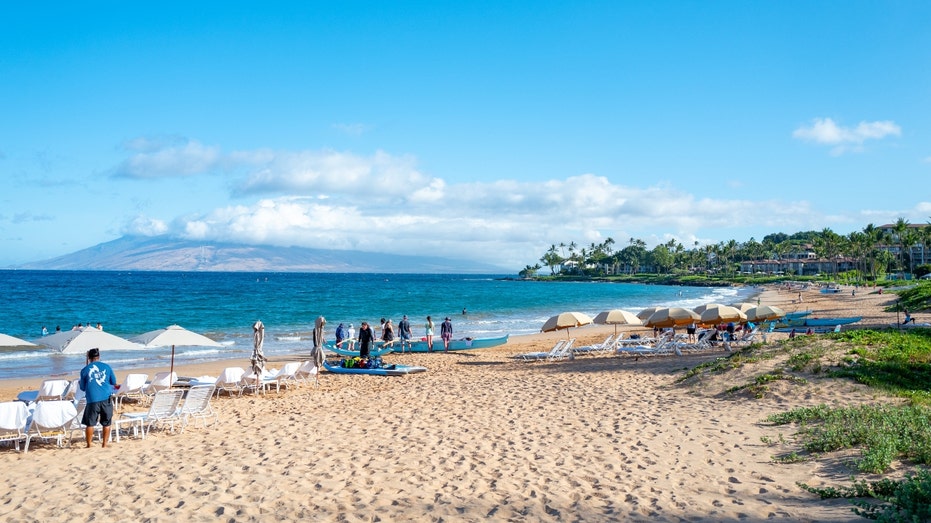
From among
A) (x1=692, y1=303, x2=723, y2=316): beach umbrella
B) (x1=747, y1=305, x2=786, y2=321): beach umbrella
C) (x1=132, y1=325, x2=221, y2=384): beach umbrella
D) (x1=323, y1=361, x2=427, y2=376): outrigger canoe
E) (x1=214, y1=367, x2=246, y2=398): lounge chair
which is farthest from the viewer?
(x1=747, y1=305, x2=786, y2=321): beach umbrella

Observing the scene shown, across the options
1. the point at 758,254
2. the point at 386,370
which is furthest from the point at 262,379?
the point at 758,254

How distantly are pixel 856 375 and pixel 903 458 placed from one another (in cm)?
517

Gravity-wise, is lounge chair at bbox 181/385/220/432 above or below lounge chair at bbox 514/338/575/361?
above

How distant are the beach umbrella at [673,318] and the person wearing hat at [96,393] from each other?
16085mm

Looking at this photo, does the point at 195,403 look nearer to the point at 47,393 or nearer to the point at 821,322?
the point at 47,393

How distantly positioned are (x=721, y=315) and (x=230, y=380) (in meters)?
15.2

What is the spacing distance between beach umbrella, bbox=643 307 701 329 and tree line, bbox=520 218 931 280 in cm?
6257

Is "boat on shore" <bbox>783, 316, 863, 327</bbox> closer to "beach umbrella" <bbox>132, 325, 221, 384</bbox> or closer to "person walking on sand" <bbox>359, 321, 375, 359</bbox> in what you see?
"person walking on sand" <bbox>359, 321, 375, 359</bbox>

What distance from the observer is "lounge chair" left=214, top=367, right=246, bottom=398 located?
1427cm

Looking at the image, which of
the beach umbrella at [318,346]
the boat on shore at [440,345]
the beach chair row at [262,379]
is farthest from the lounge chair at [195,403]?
the boat on shore at [440,345]

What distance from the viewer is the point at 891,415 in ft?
26.6

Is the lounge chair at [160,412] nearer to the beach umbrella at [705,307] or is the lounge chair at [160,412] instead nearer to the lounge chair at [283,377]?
the lounge chair at [283,377]

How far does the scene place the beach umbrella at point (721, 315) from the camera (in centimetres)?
2070

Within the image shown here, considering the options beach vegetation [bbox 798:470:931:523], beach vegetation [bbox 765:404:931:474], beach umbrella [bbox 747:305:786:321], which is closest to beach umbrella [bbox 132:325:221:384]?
beach vegetation [bbox 765:404:931:474]
